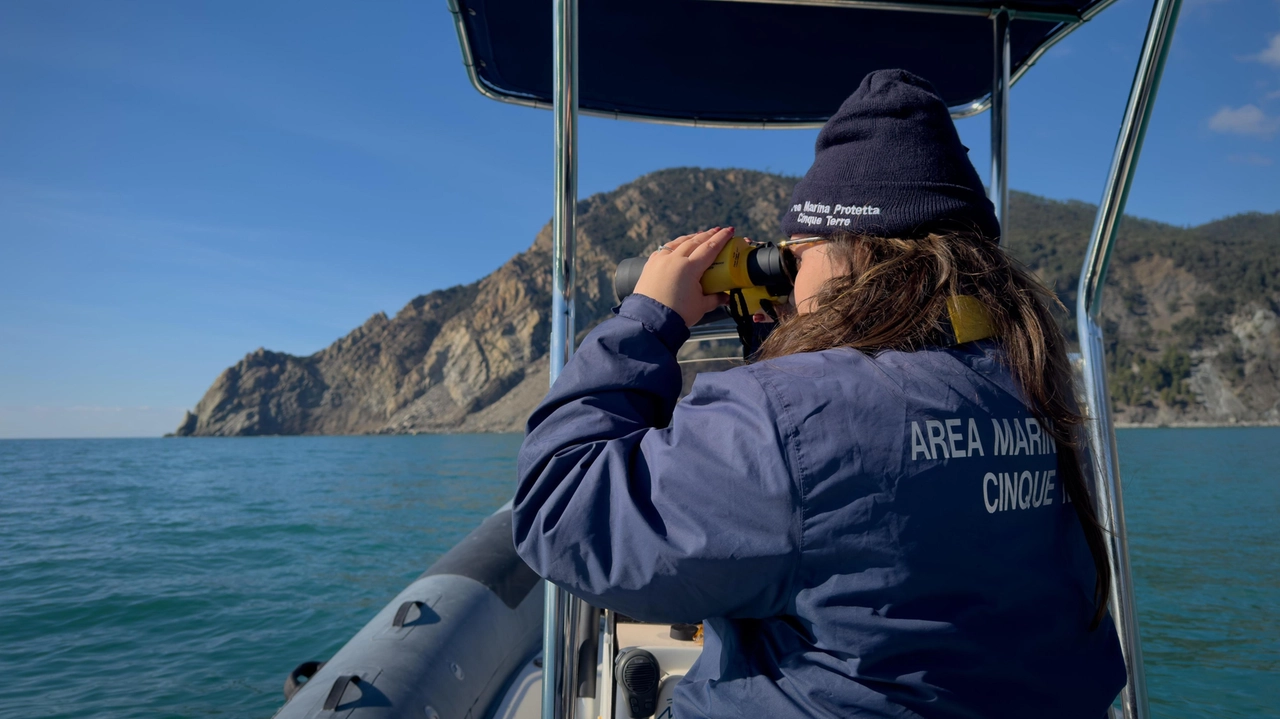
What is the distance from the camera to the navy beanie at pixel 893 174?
833 millimetres

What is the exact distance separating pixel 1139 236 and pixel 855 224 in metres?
88.8

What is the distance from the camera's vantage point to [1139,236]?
7456 cm

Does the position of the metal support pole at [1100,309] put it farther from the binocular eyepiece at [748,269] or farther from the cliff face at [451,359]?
the cliff face at [451,359]

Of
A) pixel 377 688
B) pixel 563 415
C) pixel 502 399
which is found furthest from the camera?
pixel 502 399

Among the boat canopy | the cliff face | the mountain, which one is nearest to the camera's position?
the boat canopy

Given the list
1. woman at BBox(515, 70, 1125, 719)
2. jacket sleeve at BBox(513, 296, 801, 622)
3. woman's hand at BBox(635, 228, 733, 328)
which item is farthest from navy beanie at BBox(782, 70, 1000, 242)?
jacket sleeve at BBox(513, 296, 801, 622)

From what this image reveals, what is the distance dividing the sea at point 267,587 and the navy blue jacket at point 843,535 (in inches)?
110

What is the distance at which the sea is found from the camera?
6062 millimetres

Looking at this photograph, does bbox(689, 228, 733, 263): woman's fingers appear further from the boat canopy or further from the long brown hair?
the boat canopy

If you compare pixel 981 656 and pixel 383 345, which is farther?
pixel 383 345

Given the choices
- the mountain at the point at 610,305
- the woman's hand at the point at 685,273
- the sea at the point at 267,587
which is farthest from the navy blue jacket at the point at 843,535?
the mountain at the point at 610,305

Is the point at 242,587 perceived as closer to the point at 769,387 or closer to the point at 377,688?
the point at 377,688

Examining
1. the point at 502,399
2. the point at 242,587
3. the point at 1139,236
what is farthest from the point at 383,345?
the point at 242,587

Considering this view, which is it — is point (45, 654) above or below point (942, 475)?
below
